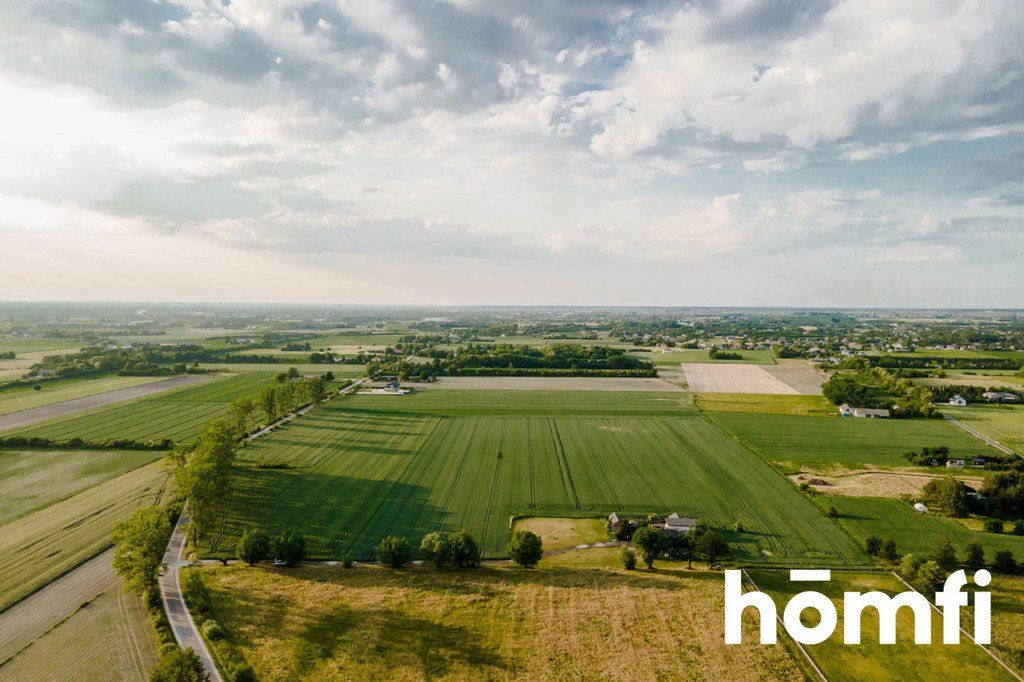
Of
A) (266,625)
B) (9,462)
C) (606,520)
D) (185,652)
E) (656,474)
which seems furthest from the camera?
(9,462)

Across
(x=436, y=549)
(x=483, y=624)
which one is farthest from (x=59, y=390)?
(x=483, y=624)

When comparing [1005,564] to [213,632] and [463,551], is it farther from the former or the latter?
[213,632]

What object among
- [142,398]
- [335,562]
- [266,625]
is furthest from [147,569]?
[142,398]

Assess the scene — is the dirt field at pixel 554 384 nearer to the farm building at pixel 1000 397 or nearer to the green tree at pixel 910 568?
the farm building at pixel 1000 397

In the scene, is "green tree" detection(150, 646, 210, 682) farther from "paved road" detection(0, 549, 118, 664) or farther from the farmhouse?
the farmhouse

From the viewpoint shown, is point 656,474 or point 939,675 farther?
point 656,474

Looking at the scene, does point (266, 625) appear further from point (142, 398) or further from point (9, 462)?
point (142, 398)
